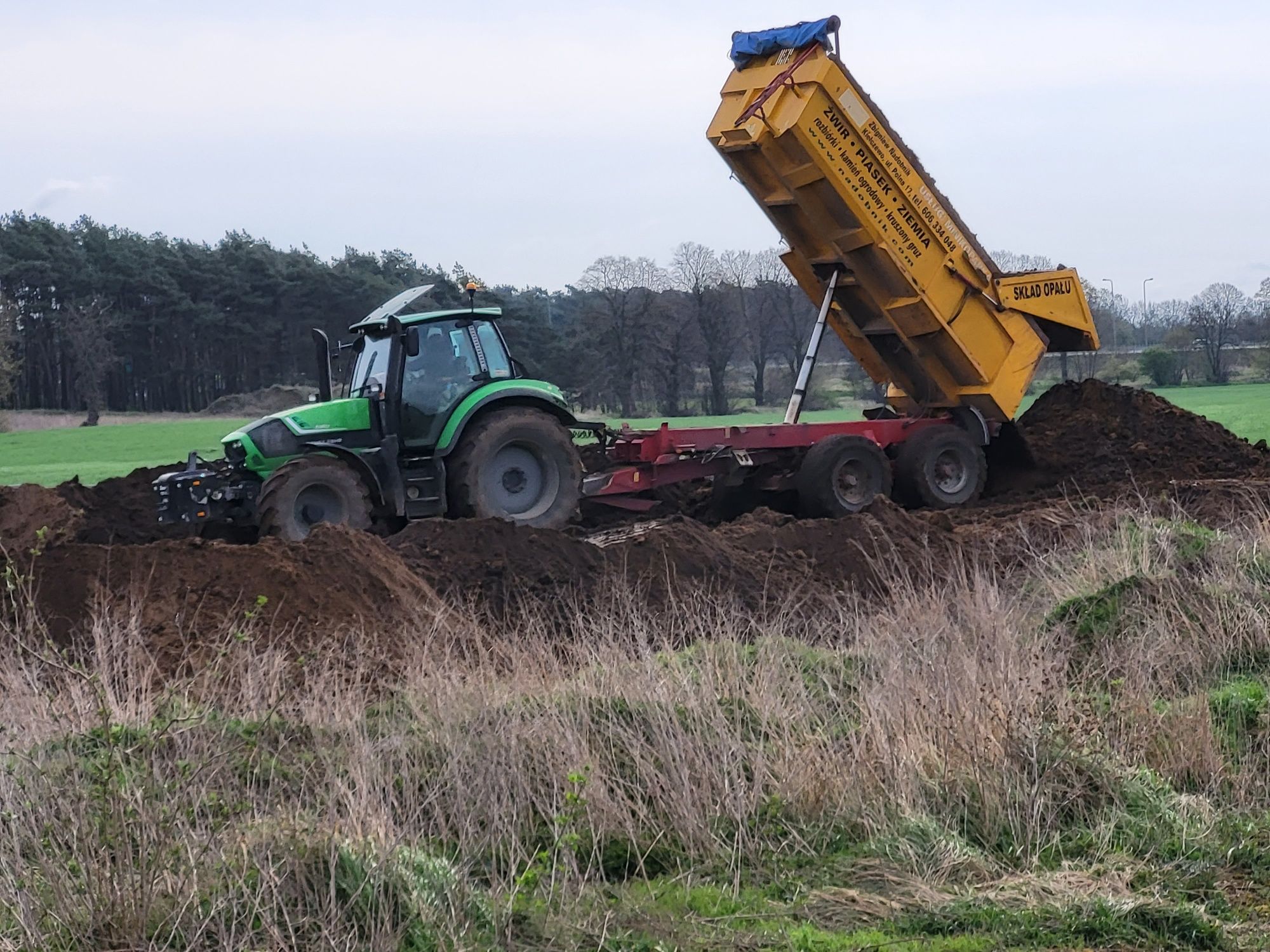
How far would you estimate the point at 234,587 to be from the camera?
9.75 metres

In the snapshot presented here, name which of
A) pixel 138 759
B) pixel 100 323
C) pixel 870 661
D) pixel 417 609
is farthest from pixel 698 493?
→ pixel 100 323

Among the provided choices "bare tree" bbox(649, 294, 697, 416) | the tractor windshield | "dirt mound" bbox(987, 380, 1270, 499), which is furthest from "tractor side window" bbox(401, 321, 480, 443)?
"bare tree" bbox(649, 294, 697, 416)

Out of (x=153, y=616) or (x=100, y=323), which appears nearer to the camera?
(x=153, y=616)

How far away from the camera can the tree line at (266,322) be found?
48656mm

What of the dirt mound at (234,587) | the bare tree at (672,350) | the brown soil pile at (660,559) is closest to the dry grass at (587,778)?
the dirt mound at (234,587)

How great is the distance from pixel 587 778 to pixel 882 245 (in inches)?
400

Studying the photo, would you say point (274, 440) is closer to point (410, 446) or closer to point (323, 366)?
point (410, 446)

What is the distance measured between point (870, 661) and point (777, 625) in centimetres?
162

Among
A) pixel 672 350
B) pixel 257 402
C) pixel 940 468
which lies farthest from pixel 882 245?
pixel 672 350

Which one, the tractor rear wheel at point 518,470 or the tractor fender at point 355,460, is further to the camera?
the tractor rear wheel at point 518,470

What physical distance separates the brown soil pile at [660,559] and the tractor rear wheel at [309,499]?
3.00 feet

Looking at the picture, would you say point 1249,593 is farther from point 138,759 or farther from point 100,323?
point 100,323

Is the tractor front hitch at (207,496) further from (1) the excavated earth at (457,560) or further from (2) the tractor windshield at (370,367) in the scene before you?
(2) the tractor windshield at (370,367)

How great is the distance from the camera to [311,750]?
5.98 m
